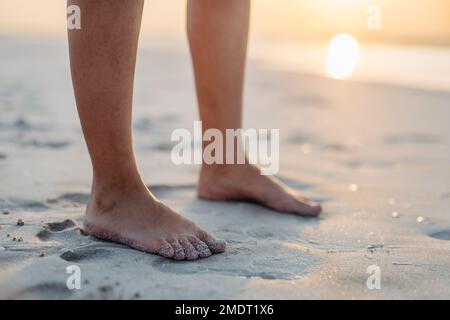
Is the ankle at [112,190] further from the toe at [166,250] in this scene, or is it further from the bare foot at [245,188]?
the bare foot at [245,188]

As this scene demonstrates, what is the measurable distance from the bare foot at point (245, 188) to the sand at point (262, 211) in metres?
0.04

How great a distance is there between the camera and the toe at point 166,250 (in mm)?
1564

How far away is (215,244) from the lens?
1619mm

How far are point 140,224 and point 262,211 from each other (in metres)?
0.58

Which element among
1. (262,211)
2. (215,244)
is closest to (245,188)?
(262,211)

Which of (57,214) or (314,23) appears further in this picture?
(314,23)

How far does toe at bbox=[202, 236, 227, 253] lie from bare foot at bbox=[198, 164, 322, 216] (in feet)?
1.72

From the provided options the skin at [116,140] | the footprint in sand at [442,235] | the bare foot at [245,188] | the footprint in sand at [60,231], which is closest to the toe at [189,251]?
the skin at [116,140]

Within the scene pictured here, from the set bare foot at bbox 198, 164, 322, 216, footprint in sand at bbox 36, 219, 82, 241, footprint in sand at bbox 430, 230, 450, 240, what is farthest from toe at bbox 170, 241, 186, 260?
footprint in sand at bbox 430, 230, 450, 240

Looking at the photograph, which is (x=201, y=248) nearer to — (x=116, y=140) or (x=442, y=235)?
(x=116, y=140)

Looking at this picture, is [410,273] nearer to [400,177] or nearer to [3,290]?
[3,290]

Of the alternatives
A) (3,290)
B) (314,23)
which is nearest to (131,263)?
(3,290)

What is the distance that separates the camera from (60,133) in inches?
121

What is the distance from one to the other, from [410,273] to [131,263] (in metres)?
0.67
